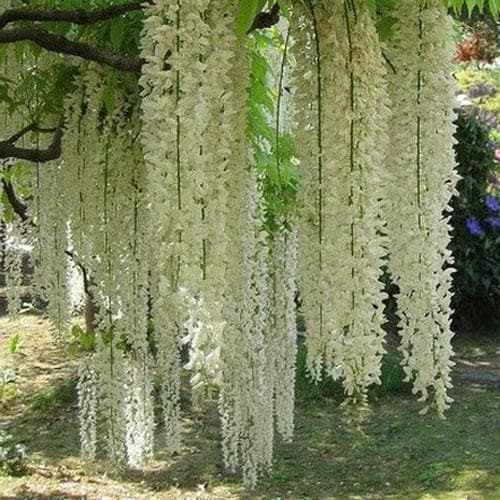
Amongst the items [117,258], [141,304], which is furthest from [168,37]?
[141,304]

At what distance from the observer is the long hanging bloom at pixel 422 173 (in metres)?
1.99

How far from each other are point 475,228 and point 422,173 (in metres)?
7.24

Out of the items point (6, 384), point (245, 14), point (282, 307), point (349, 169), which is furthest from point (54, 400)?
point (245, 14)

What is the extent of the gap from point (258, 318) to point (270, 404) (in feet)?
2.15

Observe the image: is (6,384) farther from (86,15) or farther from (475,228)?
(86,15)

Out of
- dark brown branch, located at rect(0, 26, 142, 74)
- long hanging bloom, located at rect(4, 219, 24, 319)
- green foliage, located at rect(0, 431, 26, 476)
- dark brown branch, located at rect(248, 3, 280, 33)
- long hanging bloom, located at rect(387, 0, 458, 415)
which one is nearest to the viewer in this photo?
long hanging bloom, located at rect(387, 0, 458, 415)

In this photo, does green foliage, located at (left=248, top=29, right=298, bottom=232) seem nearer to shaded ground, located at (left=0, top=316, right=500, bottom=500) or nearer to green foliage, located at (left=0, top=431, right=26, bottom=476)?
shaded ground, located at (left=0, top=316, right=500, bottom=500)

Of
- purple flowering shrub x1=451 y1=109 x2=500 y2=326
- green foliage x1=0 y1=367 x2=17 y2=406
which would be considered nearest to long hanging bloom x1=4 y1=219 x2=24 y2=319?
green foliage x1=0 y1=367 x2=17 y2=406

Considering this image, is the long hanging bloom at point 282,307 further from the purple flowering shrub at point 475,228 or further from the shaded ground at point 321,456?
the purple flowering shrub at point 475,228

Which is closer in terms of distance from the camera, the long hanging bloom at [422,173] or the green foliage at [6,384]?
the long hanging bloom at [422,173]

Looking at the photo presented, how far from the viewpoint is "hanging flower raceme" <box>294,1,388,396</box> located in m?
1.82

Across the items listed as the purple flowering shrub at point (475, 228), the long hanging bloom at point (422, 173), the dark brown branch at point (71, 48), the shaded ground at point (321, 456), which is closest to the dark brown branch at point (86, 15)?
the dark brown branch at point (71, 48)

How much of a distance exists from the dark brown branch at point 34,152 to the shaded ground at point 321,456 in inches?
102

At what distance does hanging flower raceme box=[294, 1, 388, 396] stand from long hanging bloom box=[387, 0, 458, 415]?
14 cm
